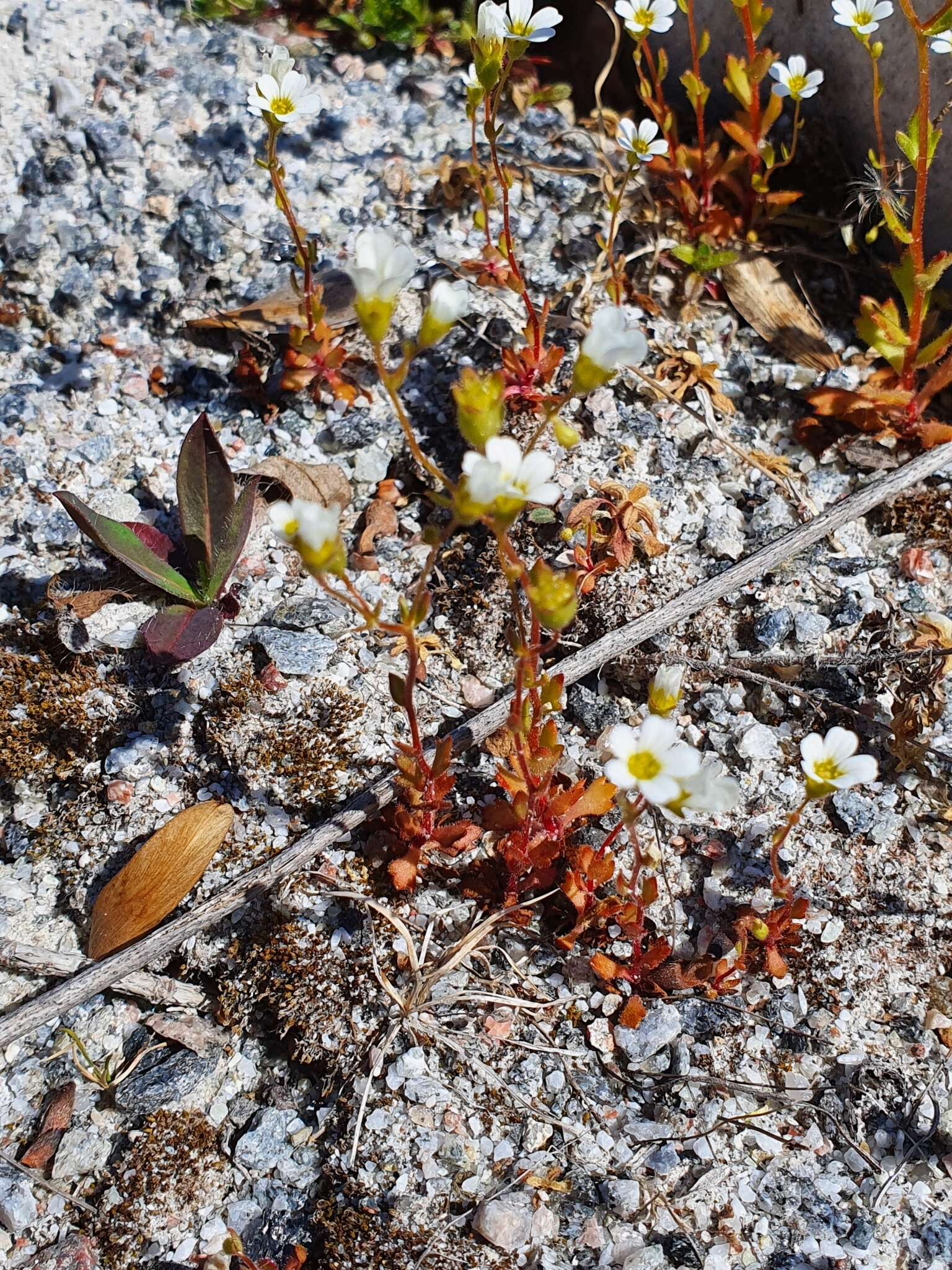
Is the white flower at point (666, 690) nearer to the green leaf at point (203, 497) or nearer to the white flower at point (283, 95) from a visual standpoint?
the green leaf at point (203, 497)

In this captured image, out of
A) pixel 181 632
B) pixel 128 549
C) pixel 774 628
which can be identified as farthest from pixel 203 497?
pixel 774 628

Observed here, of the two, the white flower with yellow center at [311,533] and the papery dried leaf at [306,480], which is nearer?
the white flower with yellow center at [311,533]

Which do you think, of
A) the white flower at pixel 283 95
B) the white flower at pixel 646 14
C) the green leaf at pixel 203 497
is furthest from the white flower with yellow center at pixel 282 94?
the white flower at pixel 646 14

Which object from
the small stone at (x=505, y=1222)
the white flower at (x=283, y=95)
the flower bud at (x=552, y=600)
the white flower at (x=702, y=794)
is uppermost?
the white flower at (x=283, y=95)

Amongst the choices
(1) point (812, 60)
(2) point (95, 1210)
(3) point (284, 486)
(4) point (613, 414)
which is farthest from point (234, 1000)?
(1) point (812, 60)

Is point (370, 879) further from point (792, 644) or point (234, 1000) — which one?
point (792, 644)

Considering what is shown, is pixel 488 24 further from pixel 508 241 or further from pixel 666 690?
pixel 666 690

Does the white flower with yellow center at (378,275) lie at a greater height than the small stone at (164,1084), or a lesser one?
greater

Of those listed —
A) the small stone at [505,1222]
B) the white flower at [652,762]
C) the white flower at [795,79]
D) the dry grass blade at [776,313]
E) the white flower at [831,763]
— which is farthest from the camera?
the dry grass blade at [776,313]
